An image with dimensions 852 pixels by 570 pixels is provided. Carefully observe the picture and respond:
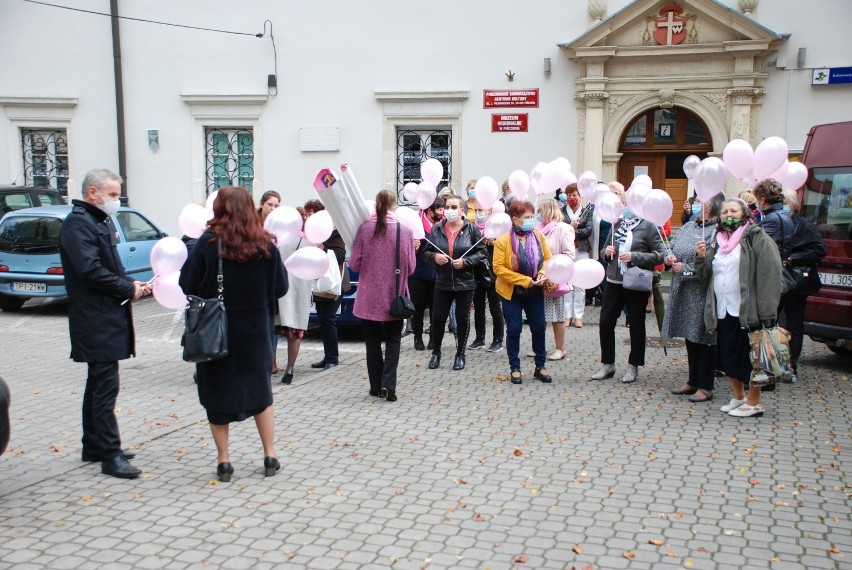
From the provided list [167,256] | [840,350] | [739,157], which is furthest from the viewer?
[840,350]

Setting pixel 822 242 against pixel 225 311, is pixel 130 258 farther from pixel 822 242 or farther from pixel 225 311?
pixel 822 242

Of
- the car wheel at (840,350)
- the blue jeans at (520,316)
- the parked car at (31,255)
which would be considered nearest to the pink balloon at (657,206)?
the blue jeans at (520,316)

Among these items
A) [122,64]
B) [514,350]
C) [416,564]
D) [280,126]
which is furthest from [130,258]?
[416,564]

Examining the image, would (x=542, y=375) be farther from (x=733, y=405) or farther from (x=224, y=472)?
(x=224, y=472)

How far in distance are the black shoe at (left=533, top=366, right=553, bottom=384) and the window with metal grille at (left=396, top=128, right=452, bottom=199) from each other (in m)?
8.83

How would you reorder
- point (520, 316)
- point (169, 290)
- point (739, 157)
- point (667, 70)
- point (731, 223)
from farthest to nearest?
point (667, 70) → point (520, 316) → point (739, 157) → point (731, 223) → point (169, 290)

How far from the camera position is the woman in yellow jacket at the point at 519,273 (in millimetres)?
8023

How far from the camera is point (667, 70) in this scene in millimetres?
15281

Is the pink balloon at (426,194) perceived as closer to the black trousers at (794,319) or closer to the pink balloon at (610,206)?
the pink balloon at (610,206)

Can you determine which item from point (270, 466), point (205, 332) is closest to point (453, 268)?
point (270, 466)

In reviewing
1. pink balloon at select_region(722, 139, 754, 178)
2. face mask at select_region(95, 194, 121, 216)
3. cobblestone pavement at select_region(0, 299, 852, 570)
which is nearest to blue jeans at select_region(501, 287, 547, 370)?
cobblestone pavement at select_region(0, 299, 852, 570)

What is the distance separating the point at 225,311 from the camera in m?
5.19

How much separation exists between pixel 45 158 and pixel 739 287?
626 inches

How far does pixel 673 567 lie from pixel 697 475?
150cm
